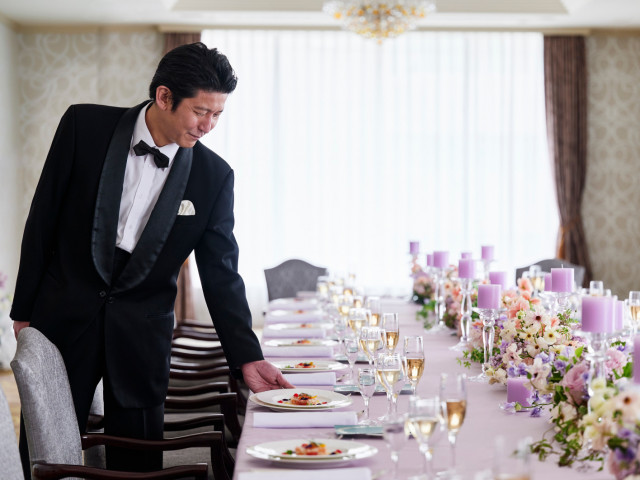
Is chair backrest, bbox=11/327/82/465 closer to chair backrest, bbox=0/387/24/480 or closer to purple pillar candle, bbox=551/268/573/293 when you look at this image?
chair backrest, bbox=0/387/24/480

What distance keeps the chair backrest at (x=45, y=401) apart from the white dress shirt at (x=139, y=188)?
1.31 feet

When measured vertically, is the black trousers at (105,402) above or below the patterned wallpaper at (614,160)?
below

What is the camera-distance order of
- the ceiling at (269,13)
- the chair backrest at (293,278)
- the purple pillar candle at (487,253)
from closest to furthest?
the purple pillar candle at (487,253)
the chair backrest at (293,278)
the ceiling at (269,13)

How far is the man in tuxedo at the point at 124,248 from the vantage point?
2.42 m

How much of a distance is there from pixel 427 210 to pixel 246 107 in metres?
2.06

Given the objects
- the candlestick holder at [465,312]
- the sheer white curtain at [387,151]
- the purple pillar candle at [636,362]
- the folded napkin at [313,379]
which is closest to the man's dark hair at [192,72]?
the folded napkin at [313,379]

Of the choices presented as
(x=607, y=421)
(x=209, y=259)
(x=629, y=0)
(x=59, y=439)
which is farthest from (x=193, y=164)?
(x=629, y=0)

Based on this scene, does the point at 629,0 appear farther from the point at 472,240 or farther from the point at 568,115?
the point at 472,240

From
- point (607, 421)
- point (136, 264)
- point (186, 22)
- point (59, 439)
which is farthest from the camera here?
point (186, 22)

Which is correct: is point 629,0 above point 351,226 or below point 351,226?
above

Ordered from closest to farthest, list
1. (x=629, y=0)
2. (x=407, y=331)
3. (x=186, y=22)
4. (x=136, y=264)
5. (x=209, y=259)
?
(x=136, y=264) < (x=209, y=259) < (x=407, y=331) < (x=629, y=0) < (x=186, y=22)

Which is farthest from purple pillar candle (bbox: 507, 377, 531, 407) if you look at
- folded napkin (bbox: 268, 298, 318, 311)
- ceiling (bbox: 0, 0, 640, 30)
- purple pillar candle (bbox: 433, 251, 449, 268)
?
ceiling (bbox: 0, 0, 640, 30)

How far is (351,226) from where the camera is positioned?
8.47 meters

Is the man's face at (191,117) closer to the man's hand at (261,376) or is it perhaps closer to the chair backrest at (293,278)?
the man's hand at (261,376)
